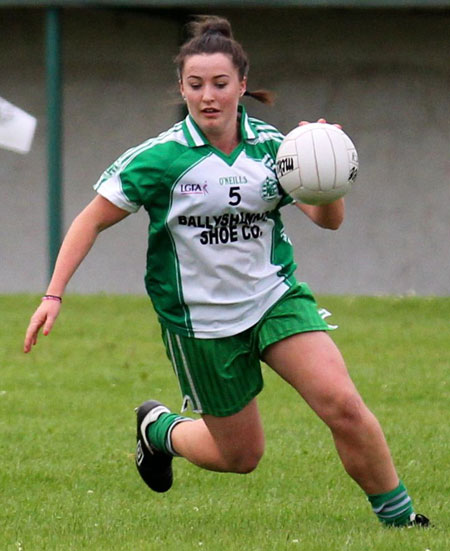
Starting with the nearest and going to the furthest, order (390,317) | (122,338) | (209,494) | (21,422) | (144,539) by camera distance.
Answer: (144,539) → (209,494) → (21,422) → (122,338) → (390,317)

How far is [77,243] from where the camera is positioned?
5402mm

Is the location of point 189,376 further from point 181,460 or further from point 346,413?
point 181,460

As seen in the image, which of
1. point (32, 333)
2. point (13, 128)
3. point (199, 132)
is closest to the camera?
point (32, 333)

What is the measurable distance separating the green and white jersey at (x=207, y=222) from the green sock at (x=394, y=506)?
88cm

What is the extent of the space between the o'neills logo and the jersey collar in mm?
188

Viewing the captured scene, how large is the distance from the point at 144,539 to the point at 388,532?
3.17ft

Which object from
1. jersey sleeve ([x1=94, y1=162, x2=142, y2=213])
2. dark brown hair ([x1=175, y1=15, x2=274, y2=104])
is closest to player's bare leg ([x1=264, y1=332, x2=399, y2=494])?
jersey sleeve ([x1=94, y1=162, x2=142, y2=213])

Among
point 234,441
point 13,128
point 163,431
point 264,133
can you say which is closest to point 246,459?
point 234,441

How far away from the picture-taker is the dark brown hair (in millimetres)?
5484

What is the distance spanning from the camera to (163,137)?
18.2ft

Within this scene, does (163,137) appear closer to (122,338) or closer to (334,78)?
(122,338)

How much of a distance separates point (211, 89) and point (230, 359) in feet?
3.61

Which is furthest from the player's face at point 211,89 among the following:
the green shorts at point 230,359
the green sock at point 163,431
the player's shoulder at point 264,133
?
the green sock at point 163,431

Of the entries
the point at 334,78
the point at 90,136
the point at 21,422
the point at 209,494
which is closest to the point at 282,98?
the point at 334,78
